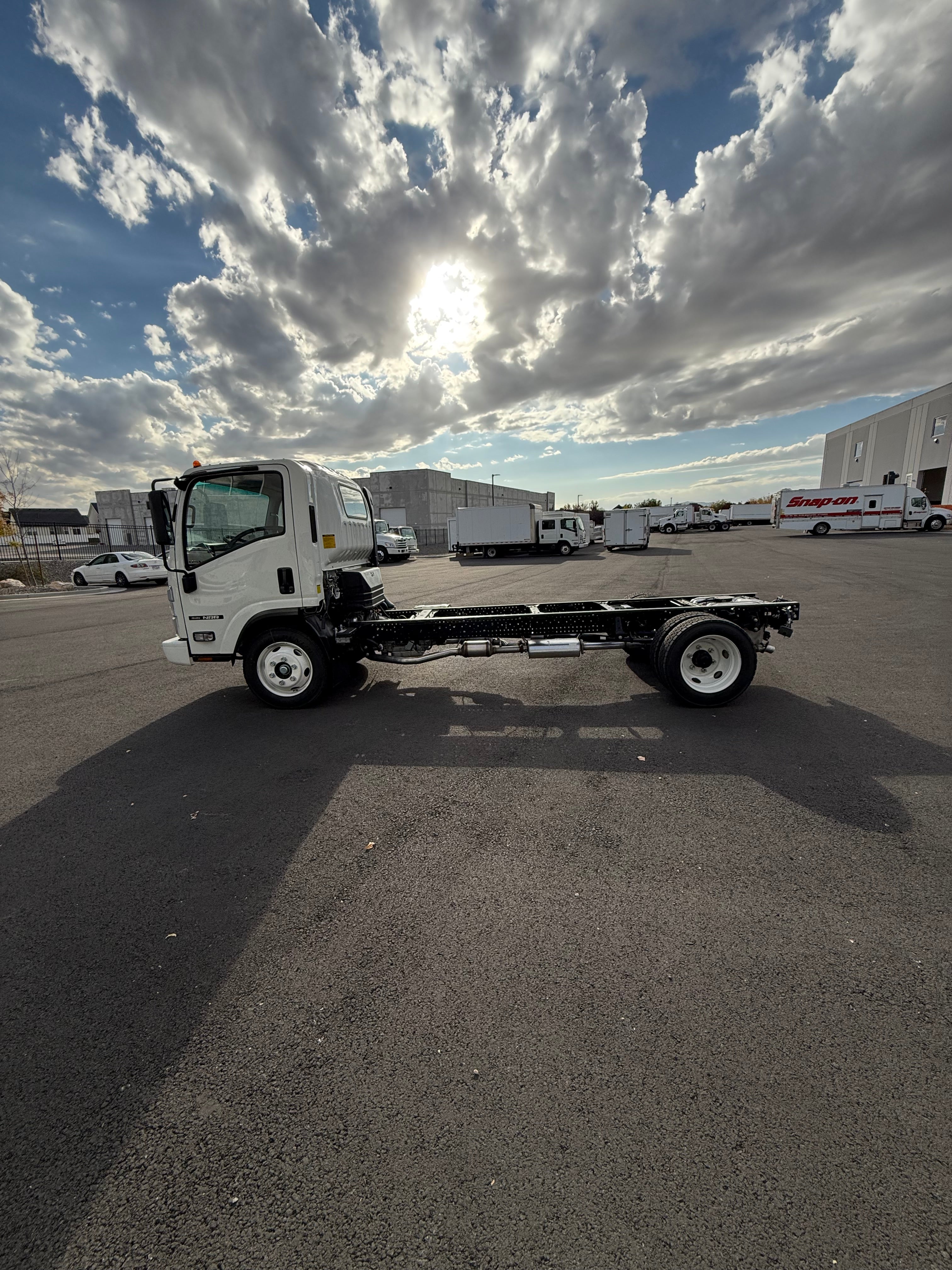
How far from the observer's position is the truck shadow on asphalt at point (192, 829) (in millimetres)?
1938

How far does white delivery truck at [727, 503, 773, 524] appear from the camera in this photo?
7212 cm

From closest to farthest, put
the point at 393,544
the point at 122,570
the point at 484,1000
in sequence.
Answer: the point at 484,1000 < the point at 122,570 < the point at 393,544

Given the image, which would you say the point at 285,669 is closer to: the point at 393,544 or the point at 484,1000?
the point at 484,1000

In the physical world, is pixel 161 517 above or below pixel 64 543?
above

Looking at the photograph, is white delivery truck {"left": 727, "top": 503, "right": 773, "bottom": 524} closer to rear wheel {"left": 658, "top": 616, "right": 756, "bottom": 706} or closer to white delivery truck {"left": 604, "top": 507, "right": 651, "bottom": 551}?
white delivery truck {"left": 604, "top": 507, "right": 651, "bottom": 551}

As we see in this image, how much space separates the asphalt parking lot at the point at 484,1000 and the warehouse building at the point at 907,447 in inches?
2301

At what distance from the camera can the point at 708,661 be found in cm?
582

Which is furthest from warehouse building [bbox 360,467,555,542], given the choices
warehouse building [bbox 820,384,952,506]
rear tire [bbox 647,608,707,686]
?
rear tire [bbox 647,608,707,686]

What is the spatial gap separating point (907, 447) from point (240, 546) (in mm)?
75824

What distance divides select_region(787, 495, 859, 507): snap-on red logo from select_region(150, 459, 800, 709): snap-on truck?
40.9 meters

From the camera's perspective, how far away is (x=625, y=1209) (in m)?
1.57

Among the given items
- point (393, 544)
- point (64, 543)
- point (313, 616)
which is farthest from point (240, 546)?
point (64, 543)

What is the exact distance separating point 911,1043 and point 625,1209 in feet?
4.36

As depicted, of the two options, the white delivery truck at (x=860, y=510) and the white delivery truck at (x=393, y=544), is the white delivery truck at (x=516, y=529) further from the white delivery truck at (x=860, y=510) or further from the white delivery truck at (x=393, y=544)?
the white delivery truck at (x=860, y=510)
